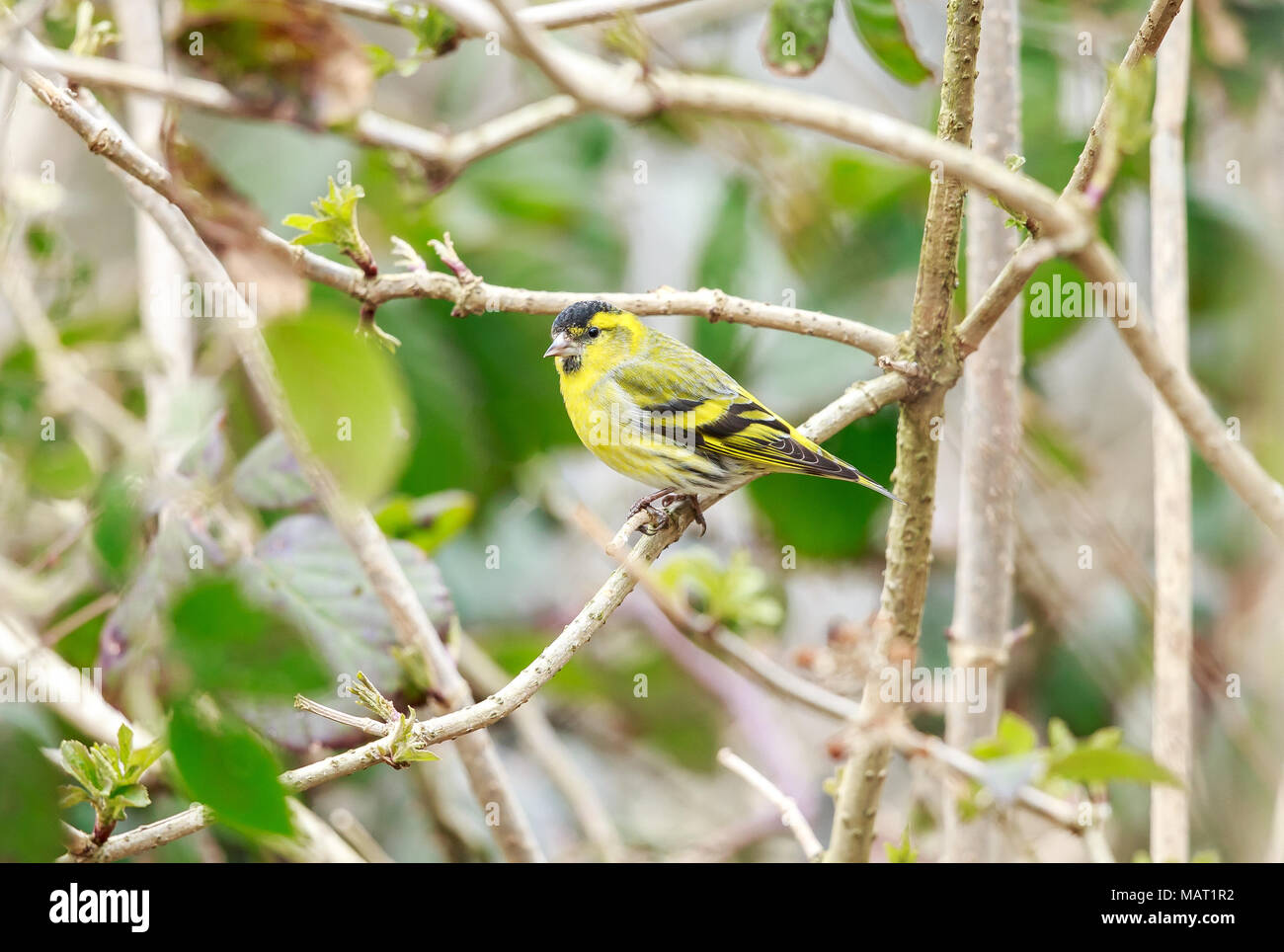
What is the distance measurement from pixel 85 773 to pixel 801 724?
294 centimetres

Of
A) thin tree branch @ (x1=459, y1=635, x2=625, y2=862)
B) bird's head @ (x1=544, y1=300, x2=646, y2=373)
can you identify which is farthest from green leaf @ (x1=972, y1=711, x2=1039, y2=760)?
thin tree branch @ (x1=459, y1=635, x2=625, y2=862)

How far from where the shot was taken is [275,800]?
2.72 ft

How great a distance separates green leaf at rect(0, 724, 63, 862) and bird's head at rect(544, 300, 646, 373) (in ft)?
4.24

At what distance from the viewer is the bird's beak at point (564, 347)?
2.41m

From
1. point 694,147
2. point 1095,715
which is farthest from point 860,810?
point 694,147

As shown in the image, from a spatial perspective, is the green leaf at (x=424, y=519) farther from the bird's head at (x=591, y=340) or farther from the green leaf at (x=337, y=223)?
the green leaf at (x=337, y=223)

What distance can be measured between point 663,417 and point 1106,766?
150 centimetres

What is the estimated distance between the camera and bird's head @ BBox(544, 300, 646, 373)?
2.40m

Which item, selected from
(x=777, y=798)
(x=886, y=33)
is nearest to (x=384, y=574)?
(x=777, y=798)

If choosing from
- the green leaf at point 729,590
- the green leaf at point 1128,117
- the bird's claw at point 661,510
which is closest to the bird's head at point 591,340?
the bird's claw at point 661,510

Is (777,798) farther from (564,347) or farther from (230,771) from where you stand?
(564,347)

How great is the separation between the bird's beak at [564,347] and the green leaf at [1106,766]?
5.56 ft

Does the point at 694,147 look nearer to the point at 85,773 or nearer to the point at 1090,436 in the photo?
the point at 1090,436

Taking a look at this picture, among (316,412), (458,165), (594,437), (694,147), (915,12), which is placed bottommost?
(316,412)
